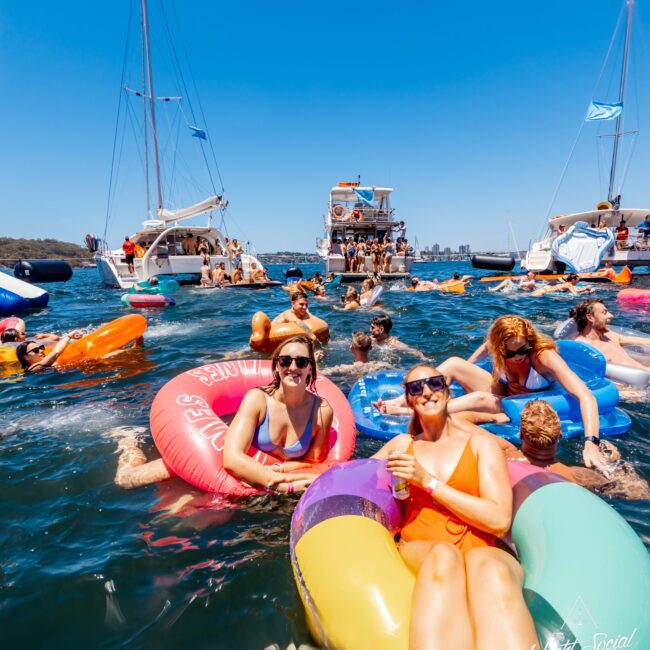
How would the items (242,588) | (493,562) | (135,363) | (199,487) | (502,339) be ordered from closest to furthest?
(493,562) → (242,588) → (199,487) → (502,339) → (135,363)

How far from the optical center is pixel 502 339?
3.84 m

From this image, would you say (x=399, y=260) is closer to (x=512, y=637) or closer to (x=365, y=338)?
(x=365, y=338)

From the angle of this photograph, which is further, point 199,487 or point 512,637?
point 199,487

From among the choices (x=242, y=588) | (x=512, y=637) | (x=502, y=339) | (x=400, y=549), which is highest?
(x=502, y=339)

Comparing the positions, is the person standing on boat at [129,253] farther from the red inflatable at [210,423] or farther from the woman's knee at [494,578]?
the woman's knee at [494,578]

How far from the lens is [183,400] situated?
3.54 m

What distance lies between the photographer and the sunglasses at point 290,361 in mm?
3006

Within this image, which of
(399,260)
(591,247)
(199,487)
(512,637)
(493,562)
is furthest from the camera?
(399,260)

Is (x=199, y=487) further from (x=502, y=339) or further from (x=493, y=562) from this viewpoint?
(x=502, y=339)

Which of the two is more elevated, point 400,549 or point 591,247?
point 591,247

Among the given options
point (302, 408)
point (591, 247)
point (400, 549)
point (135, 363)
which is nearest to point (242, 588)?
point (400, 549)

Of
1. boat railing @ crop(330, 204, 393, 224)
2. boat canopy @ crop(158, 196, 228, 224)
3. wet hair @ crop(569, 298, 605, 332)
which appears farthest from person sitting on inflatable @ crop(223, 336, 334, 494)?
boat railing @ crop(330, 204, 393, 224)

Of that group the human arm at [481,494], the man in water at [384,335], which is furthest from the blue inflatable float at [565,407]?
the man in water at [384,335]

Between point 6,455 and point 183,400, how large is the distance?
1.83m
